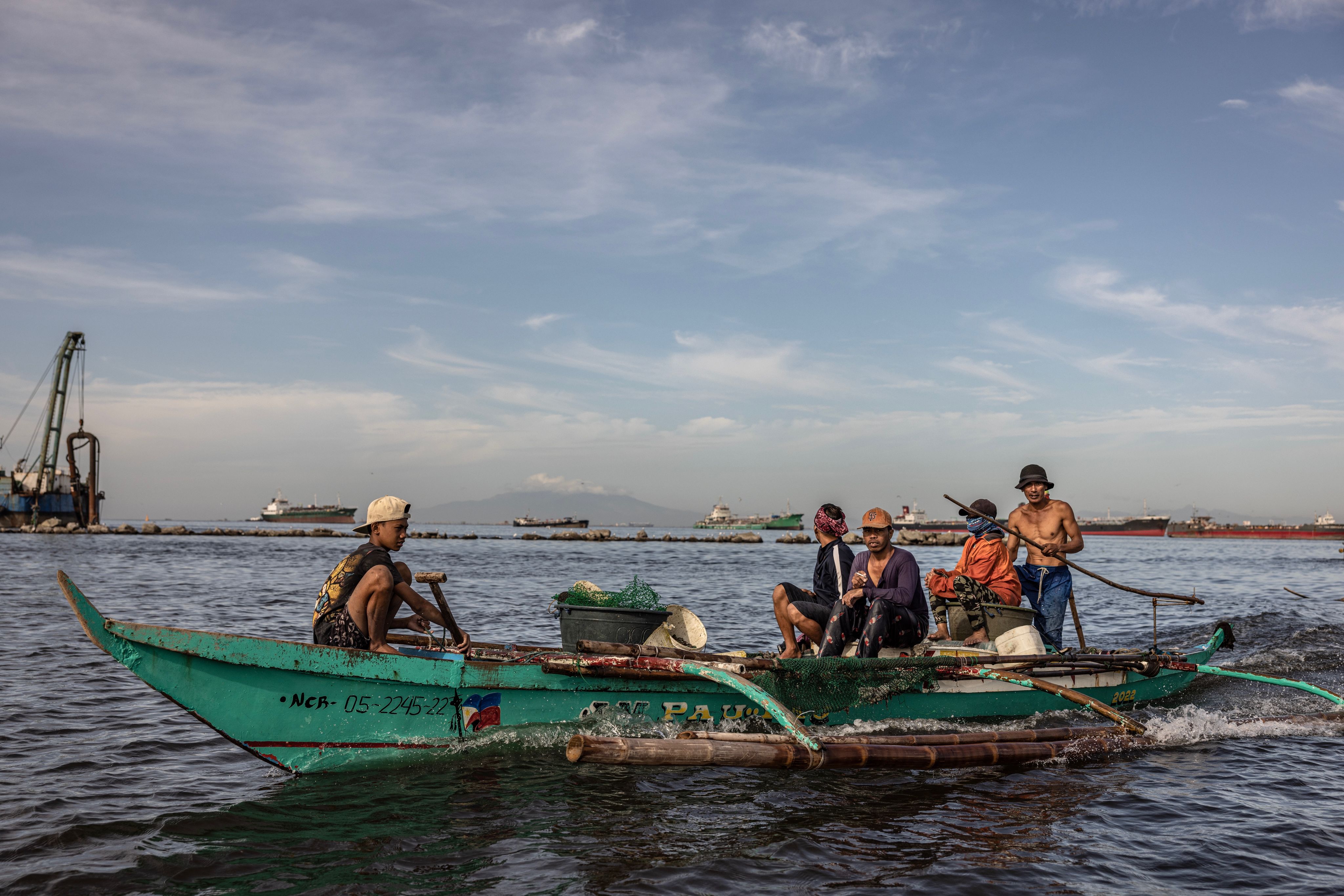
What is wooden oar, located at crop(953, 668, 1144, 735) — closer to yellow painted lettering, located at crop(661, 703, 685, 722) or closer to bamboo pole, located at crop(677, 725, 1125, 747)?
bamboo pole, located at crop(677, 725, 1125, 747)

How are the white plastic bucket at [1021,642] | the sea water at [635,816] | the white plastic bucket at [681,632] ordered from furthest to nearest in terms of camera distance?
the white plastic bucket at [1021,642] < the white plastic bucket at [681,632] < the sea water at [635,816]

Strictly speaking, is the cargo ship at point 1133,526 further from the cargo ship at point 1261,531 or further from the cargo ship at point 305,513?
the cargo ship at point 305,513

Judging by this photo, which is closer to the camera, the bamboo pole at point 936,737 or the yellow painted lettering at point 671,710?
the bamboo pole at point 936,737

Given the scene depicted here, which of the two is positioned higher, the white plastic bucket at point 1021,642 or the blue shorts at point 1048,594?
the blue shorts at point 1048,594

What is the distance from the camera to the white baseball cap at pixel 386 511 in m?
7.13

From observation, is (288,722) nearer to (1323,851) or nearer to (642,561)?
(1323,851)

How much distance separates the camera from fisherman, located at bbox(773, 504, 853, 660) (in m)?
9.09

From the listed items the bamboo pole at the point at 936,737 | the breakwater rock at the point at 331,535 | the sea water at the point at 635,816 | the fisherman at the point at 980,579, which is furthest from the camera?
the breakwater rock at the point at 331,535

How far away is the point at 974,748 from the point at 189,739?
7837mm

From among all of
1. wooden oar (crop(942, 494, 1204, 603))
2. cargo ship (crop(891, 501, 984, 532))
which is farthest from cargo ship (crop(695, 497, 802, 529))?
wooden oar (crop(942, 494, 1204, 603))

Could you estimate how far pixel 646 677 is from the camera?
307 inches

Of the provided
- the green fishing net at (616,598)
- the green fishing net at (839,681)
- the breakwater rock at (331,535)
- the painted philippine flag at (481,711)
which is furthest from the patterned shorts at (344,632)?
the breakwater rock at (331,535)

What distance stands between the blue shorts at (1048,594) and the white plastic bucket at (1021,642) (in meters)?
1.02

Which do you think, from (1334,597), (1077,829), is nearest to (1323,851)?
(1077,829)
